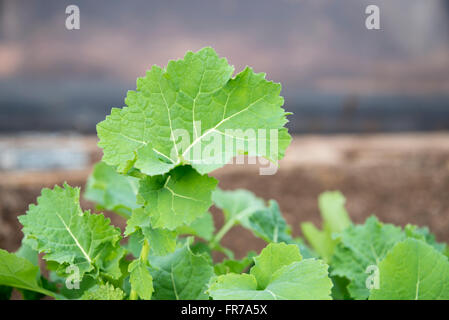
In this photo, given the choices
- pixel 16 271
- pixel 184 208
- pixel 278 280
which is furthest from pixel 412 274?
pixel 16 271

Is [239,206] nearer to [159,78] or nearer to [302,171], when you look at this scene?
[159,78]

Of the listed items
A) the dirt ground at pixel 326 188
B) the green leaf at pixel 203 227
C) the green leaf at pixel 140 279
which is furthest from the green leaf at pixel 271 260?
the dirt ground at pixel 326 188

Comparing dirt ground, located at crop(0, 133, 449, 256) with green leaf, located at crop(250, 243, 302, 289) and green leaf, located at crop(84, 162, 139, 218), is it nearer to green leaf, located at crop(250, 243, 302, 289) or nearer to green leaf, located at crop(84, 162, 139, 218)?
green leaf, located at crop(84, 162, 139, 218)

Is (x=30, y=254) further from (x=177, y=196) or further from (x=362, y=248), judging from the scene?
(x=362, y=248)

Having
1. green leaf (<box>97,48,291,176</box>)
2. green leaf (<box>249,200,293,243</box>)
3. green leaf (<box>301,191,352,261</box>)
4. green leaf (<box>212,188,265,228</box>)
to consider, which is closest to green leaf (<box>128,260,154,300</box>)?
green leaf (<box>97,48,291,176</box>)

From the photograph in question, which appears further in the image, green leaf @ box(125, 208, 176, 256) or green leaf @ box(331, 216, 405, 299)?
green leaf @ box(331, 216, 405, 299)

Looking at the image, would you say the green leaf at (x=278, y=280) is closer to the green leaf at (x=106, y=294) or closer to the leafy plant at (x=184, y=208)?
the leafy plant at (x=184, y=208)
